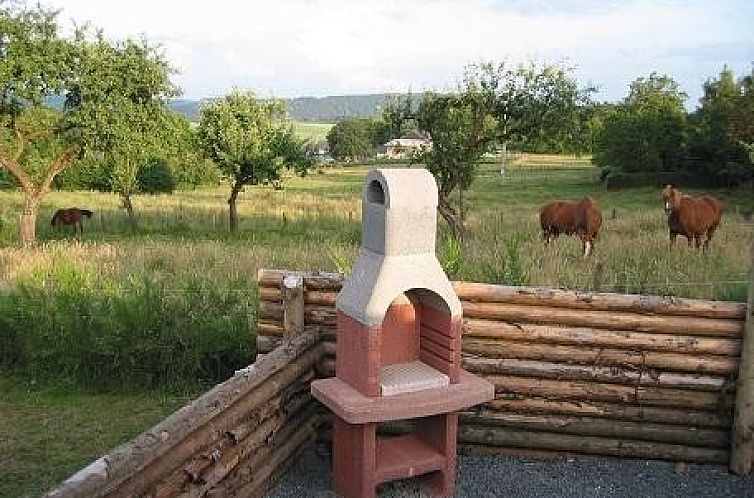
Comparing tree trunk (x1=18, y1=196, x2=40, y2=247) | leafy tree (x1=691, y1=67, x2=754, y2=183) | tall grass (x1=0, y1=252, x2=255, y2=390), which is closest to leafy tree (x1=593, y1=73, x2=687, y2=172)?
leafy tree (x1=691, y1=67, x2=754, y2=183)

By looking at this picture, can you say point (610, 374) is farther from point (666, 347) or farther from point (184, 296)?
point (184, 296)

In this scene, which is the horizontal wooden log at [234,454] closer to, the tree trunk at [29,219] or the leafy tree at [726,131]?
the tree trunk at [29,219]

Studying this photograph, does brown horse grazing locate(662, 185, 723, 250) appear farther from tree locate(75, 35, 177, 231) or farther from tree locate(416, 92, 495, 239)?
tree locate(75, 35, 177, 231)

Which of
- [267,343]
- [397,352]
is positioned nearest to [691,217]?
[267,343]

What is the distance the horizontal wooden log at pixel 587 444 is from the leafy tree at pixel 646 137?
37.3 m

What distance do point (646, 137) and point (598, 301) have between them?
133 feet

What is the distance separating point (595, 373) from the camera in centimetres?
607

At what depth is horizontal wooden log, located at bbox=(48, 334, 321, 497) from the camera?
3422mm

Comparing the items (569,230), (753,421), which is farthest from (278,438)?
(569,230)

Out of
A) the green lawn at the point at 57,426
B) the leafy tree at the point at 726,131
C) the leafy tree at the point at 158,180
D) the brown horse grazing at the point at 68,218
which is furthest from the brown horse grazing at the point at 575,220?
the leafy tree at the point at 158,180

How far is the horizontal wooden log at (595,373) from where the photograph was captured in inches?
235

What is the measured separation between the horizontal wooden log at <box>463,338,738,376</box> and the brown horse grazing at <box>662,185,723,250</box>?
8.59 m

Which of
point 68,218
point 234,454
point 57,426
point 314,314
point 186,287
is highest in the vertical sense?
point 314,314

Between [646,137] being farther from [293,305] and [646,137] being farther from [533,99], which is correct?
[293,305]
